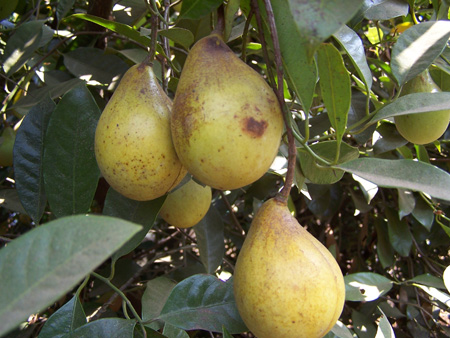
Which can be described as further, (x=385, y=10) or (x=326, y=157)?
(x=385, y=10)

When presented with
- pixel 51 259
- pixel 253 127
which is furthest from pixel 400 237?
pixel 51 259

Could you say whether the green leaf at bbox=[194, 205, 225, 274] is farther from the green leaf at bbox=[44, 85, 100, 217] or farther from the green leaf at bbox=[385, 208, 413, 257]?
the green leaf at bbox=[385, 208, 413, 257]

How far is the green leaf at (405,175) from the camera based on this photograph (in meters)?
0.56

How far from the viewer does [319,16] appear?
1.27ft

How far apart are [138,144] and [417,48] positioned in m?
0.54

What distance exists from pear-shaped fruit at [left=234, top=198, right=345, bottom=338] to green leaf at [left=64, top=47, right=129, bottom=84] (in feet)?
2.76

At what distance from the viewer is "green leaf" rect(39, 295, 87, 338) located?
0.73m

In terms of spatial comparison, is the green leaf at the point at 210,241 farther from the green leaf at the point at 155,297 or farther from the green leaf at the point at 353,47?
the green leaf at the point at 353,47

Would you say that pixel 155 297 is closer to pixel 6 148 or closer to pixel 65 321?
pixel 65 321

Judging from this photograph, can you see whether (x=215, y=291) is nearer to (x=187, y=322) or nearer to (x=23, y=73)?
(x=187, y=322)

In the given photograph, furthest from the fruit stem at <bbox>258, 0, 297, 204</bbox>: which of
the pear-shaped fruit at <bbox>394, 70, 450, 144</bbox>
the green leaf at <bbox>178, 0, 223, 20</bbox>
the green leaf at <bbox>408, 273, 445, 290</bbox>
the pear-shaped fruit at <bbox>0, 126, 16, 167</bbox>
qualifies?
the pear-shaped fruit at <bbox>0, 126, 16, 167</bbox>

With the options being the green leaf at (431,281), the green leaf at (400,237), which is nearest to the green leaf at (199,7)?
the green leaf at (431,281)

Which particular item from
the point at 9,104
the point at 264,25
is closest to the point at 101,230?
the point at 264,25

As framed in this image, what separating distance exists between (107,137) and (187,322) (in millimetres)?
368
